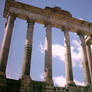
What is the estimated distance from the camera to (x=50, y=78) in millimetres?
26453

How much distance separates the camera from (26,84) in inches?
934

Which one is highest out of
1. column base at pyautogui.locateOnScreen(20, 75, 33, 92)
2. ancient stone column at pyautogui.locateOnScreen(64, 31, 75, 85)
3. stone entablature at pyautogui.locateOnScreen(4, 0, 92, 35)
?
stone entablature at pyautogui.locateOnScreen(4, 0, 92, 35)

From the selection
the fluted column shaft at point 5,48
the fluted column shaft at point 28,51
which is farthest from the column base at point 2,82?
the fluted column shaft at point 28,51

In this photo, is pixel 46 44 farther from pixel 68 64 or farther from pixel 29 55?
pixel 68 64

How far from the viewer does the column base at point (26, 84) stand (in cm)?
2332

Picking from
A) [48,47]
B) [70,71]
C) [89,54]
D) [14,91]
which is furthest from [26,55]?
[89,54]

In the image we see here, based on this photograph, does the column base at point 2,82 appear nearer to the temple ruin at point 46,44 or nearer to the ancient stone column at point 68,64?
the temple ruin at point 46,44

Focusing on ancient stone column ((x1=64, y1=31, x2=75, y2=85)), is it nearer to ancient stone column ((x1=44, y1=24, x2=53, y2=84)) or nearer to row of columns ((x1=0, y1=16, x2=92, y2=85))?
row of columns ((x1=0, y1=16, x2=92, y2=85))

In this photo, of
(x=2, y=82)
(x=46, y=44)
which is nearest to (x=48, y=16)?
(x=46, y=44)

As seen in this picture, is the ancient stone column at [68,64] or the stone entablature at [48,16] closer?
the ancient stone column at [68,64]

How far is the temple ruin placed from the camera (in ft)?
78.2

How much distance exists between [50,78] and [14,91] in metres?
7.37

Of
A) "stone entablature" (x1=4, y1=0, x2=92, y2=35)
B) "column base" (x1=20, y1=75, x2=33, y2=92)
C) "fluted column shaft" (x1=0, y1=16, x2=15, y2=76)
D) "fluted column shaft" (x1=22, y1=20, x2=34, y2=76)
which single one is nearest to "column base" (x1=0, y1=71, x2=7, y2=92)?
"fluted column shaft" (x1=0, y1=16, x2=15, y2=76)

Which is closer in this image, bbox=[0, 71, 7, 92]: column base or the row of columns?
bbox=[0, 71, 7, 92]: column base
